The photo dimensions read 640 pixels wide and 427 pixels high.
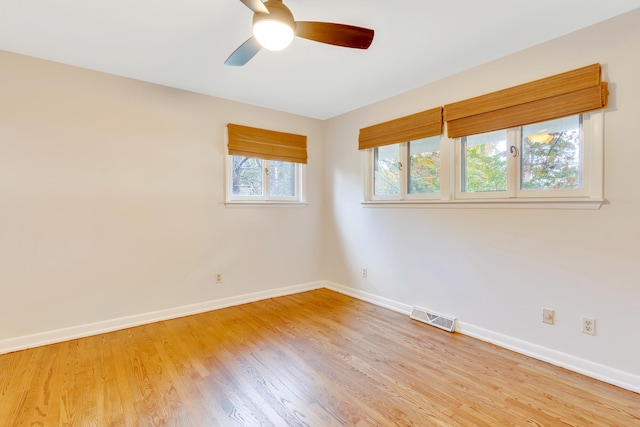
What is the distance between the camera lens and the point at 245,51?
6.36ft

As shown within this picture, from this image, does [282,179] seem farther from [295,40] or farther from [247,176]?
[295,40]

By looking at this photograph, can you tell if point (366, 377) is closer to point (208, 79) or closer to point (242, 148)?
point (242, 148)

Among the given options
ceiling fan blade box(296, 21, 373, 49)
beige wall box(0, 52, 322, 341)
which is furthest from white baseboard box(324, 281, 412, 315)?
ceiling fan blade box(296, 21, 373, 49)

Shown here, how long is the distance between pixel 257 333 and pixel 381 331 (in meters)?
1.13

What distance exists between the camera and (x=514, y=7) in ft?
6.06

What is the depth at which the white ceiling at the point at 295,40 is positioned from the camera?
185 centimetres

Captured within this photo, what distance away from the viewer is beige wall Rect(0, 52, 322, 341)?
2.41 m

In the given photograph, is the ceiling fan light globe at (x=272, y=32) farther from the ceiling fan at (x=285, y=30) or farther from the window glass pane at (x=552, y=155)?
the window glass pane at (x=552, y=155)

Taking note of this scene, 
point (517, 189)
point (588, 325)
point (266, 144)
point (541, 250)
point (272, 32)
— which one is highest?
point (272, 32)

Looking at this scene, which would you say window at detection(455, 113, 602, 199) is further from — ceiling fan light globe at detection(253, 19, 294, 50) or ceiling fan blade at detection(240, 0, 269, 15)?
ceiling fan blade at detection(240, 0, 269, 15)

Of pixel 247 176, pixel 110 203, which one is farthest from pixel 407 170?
pixel 110 203

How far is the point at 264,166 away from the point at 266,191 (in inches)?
12.3

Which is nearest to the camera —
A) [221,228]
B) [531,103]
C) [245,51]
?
[245,51]

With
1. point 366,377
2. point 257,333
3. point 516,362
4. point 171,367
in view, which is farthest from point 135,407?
point 516,362
